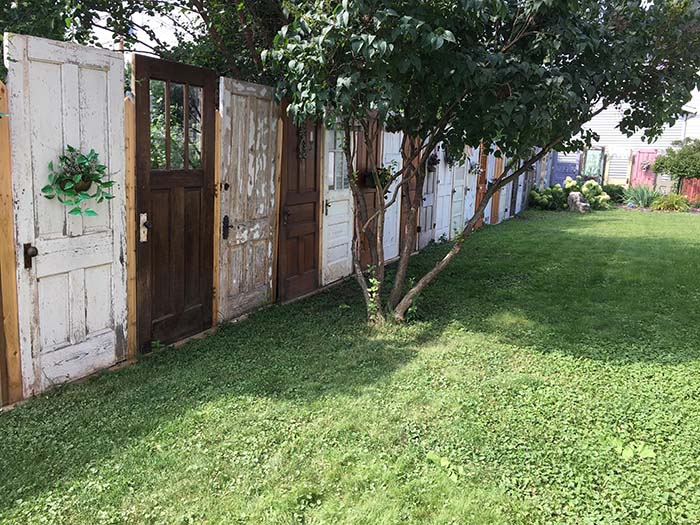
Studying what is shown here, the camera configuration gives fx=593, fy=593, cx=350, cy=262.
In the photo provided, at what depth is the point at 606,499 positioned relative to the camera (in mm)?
2494

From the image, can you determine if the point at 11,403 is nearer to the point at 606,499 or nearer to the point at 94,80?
the point at 94,80

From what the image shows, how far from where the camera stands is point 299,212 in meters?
5.54

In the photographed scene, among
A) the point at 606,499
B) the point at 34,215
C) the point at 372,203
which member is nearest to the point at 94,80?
the point at 34,215

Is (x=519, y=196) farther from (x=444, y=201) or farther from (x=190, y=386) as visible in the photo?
(x=190, y=386)

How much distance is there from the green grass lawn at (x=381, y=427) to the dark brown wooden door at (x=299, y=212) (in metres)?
0.50

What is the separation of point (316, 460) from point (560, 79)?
2.68 metres

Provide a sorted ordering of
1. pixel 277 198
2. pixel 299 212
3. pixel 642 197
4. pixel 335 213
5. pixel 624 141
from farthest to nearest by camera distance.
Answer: pixel 624 141 < pixel 642 197 < pixel 335 213 < pixel 299 212 < pixel 277 198

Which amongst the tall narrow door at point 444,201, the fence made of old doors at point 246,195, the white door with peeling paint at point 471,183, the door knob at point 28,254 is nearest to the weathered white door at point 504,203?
the white door with peeling paint at point 471,183

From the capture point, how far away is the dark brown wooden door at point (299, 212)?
17.3ft

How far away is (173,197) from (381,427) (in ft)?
7.04

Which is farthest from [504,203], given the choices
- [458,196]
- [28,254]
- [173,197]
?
[28,254]

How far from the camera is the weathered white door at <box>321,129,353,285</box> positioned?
19.5ft

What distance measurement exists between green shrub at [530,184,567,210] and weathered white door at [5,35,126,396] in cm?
1289

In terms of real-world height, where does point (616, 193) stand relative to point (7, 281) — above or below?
above
